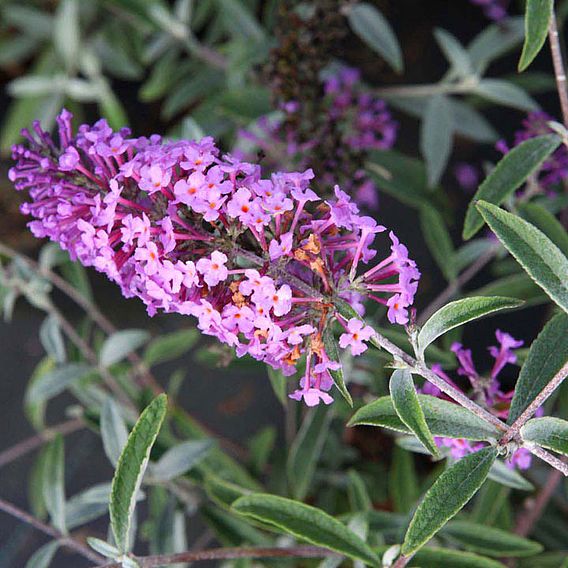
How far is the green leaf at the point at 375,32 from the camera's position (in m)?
1.34

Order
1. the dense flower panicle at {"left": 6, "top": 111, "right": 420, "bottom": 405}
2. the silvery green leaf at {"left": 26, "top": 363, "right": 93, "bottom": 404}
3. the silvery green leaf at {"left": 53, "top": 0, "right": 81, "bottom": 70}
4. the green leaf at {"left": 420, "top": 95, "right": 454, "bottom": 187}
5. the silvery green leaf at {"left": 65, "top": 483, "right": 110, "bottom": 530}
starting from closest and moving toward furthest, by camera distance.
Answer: the dense flower panicle at {"left": 6, "top": 111, "right": 420, "bottom": 405}
the silvery green leaf at {"left": 65, "top": 483, "right": 110, "bottom": 530}
the silvery green leaf at {"left": 26, "top": 363, "right": 93, "bottom": 404}
the green leaf at {"left": 420, "top": 95, "right": 454, "bottom": 187}
the silvery green leaf at {"left": 53, "top": 0, "right": 81, "bottom": 70}

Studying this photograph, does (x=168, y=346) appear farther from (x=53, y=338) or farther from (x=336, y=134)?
(x=336, y=134)

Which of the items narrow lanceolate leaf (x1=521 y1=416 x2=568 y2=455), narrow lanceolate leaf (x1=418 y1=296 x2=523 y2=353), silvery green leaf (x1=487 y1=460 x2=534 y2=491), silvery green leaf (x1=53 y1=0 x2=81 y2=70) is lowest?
silvery green leaf (x1=487 y1=460 x2=534 y2=491)

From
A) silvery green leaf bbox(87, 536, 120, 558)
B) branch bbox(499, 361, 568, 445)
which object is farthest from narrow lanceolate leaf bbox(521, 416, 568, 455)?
silvery green leaf bbox(87, 536, 120, 558)

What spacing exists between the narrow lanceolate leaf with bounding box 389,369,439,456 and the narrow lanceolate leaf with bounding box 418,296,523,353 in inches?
1.4

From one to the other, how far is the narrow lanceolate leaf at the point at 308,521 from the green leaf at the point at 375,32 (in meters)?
0.83

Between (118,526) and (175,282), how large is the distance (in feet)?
1.12

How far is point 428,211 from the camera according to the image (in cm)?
128

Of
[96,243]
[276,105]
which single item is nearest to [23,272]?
[276,105]

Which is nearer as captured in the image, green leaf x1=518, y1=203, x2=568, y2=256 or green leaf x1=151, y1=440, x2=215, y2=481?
green leaf x1=518, y1=203, x2=568, y2=256

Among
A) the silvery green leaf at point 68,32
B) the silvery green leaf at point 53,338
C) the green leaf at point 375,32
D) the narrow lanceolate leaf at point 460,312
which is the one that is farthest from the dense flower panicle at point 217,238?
the silvery green leaf at point 68,32

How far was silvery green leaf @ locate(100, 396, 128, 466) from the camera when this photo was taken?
1.01 metres

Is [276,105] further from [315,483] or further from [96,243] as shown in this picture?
[315,483]

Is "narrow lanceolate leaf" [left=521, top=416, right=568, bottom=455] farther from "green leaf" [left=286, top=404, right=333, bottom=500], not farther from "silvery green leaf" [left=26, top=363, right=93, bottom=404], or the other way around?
"silvery green leaf" [left=26, top=363, right=93, bottom=404]
